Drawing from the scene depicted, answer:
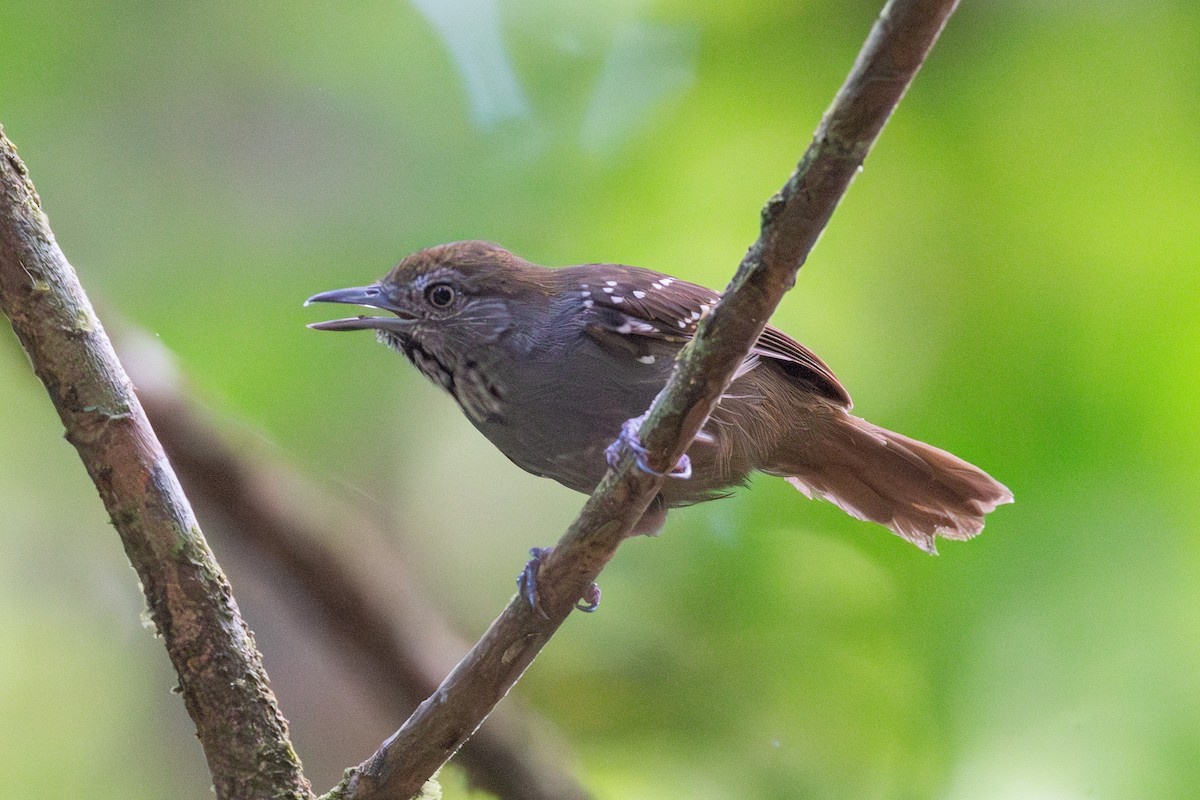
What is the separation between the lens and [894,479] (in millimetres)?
3477

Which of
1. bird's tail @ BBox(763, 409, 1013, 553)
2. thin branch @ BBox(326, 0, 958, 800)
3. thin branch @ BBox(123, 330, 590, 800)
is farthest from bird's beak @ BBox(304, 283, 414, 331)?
bird's tail @ BBox(763, 409, 1013, 553)

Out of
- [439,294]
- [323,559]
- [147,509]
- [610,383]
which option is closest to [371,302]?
[439,294]

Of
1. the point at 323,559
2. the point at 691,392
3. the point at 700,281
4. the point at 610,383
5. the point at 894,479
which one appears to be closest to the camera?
the point at 691,392

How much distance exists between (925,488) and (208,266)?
3.38 metres

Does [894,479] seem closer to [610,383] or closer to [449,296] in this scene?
[610,383]

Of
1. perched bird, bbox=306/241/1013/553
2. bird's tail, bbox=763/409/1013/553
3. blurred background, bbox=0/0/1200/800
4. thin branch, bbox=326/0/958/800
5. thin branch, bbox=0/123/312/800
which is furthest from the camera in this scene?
blurred background, bbox=0/0/1200/800

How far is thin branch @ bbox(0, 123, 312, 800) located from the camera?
2166 mm

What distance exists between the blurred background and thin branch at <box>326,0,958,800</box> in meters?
1.74

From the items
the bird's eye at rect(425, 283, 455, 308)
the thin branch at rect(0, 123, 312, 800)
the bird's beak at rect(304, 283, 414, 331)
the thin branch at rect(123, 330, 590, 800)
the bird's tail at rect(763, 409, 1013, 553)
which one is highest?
the bird's tail at rect(763, 409, 1013, 553)

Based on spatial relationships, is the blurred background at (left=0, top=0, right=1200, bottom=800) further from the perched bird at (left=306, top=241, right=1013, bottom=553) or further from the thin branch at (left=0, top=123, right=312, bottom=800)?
the thin branch at (left=0, top=123, right=312, bottom=800)

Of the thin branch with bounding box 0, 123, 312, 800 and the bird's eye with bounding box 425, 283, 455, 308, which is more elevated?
the bird's eye with bounding box 425, 283, 455, 308

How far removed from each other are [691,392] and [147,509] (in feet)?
3.98

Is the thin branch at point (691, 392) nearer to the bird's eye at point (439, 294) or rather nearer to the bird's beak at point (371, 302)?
the bird's beak at point (371, 302)

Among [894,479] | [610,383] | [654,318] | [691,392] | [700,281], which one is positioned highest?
[700,281]
